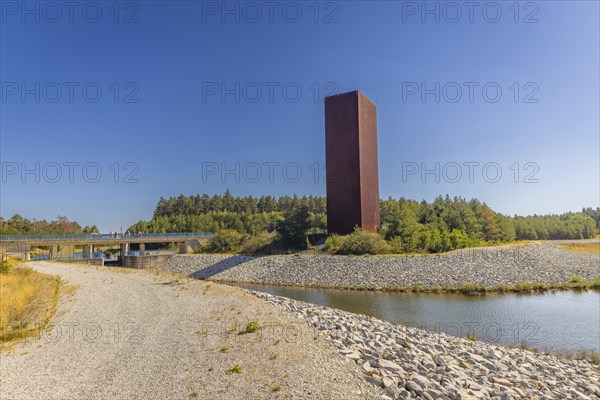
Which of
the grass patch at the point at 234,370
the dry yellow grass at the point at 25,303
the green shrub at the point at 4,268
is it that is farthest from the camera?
the green shrub at the point at 4,268

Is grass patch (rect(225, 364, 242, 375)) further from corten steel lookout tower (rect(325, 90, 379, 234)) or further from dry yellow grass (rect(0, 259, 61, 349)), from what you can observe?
corten steel lookout tower (rect(325, 90, 379, 234))

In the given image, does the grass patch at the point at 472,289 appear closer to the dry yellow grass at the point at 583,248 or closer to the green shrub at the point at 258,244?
the green shrub at the point at 258,244

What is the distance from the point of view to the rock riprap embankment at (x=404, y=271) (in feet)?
85.9

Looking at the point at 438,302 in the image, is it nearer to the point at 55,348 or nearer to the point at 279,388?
the point at 279,388

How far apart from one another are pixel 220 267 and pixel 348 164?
61.2ft

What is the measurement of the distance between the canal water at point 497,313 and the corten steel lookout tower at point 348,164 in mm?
14887

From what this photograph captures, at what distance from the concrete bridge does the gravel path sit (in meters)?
35.6

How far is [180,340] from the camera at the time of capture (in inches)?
414

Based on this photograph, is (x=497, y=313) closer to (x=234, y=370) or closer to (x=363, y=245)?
(x=234, y=370)

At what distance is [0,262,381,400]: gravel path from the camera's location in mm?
7340

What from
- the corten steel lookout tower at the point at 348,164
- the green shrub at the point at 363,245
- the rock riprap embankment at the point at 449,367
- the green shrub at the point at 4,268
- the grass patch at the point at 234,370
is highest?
the corten steel lookout tower at the point at 348,164

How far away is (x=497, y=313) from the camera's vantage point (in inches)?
703

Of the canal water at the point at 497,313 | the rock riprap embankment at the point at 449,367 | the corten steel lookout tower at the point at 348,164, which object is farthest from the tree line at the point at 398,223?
the rock riprap embankment at the point at 449,367

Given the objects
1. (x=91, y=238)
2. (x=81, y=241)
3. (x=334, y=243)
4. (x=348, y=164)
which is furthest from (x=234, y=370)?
(x=91, y=238)
